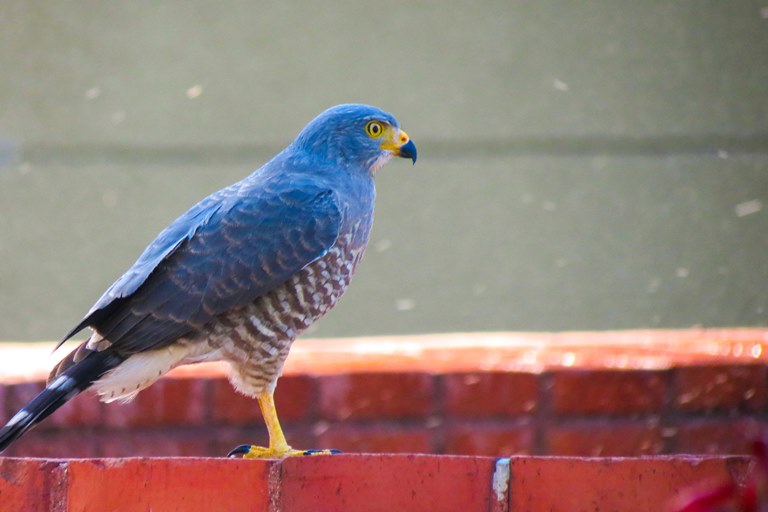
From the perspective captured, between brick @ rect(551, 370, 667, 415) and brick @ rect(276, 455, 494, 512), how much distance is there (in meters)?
1.25

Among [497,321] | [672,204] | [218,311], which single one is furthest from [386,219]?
[218,311]

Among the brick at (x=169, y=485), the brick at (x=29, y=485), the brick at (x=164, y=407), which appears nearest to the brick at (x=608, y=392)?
the brick at (x=164, y=407)

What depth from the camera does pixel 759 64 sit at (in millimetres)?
5145

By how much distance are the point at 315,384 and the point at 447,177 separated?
2302mm

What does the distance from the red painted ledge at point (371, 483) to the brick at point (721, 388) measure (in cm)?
132

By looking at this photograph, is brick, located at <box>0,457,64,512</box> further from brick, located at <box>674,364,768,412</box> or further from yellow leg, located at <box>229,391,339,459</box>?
brick, located at <box>674,364,768,412</box>

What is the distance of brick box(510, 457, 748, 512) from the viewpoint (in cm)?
177

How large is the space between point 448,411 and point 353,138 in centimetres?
72

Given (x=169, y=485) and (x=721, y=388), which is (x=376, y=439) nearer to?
(x=721, y=388)

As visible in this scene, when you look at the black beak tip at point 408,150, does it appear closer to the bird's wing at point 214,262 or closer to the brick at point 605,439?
the bird's wing at point 214,262

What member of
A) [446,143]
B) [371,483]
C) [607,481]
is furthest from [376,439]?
[446,143]

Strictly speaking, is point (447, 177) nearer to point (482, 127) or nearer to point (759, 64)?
point (482, 127)

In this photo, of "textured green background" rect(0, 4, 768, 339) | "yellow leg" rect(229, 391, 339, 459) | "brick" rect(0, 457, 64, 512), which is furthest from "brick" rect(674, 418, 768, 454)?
"textured green background" rect(0, 4, 768, 339)

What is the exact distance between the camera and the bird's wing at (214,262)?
8.45 feet
